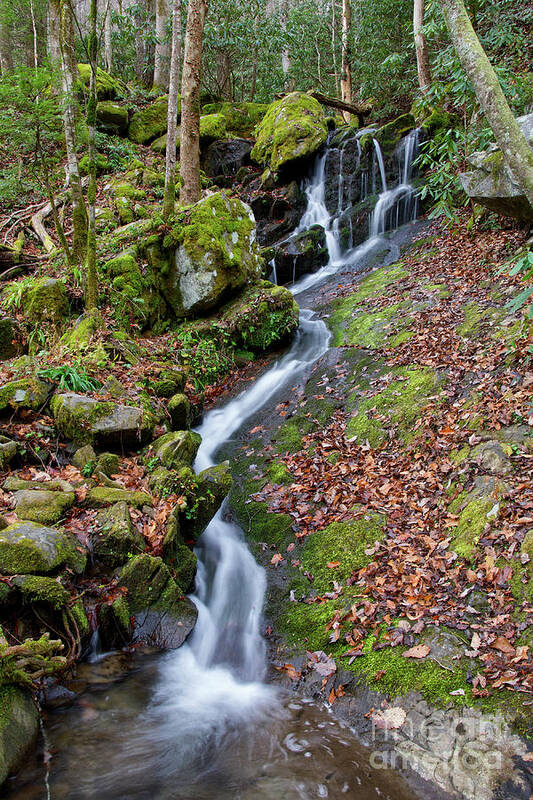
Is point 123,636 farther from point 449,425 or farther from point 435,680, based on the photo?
point 449,425

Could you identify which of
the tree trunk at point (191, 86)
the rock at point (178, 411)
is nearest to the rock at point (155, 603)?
the rock at point (178, 411)

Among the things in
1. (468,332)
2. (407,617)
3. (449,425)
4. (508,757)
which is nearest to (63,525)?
(407,617)

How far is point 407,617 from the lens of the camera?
3953mm

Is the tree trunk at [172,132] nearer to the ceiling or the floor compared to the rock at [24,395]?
nearer to the ceiling

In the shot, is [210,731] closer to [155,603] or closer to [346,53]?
[155,603]

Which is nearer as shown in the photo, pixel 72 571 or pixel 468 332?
pixel 72 571

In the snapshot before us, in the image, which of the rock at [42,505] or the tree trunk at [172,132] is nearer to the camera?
the rock at [42,505]

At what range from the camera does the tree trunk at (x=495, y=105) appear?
5.47 metres

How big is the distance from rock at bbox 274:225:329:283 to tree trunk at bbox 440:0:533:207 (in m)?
7.60

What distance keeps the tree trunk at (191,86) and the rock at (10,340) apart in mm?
5162

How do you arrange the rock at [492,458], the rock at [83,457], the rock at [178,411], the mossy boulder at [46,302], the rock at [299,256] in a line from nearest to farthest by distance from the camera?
the rock at [492,458] → the rock at [83,457] → the rock at [178,411] → the mossy boulder at [46,302] → the rock at [299,256]

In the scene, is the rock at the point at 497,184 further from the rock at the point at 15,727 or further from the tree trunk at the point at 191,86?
the rock at the point at 15,727

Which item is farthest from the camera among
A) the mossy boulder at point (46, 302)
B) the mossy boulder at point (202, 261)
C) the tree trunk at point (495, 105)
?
the mossy boulder at point (202, 261)

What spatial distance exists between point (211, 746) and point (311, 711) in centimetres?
82
